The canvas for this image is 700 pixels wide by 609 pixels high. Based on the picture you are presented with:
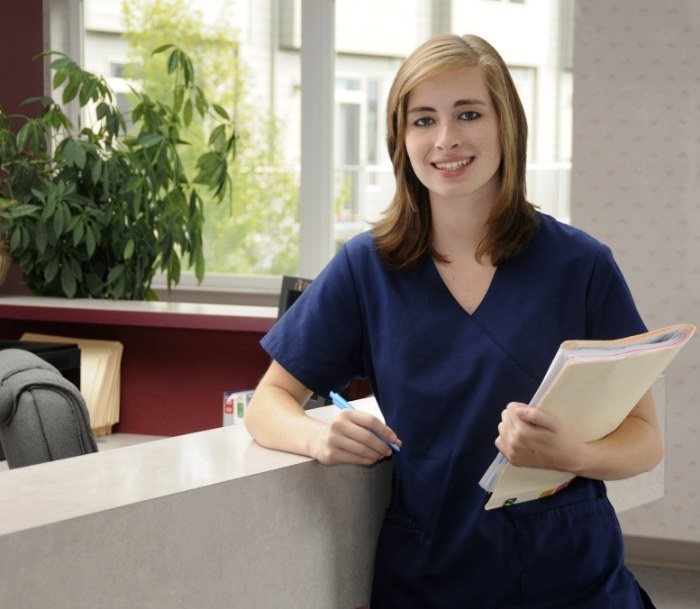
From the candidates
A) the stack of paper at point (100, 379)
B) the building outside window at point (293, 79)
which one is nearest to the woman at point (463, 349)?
the stack of paper at point (100, 379)

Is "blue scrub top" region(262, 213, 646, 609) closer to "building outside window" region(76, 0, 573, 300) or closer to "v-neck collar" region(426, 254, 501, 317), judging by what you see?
"v-neck collar" region(426, 254, 501, 317)

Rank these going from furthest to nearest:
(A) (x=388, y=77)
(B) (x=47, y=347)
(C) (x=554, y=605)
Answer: (A) (x=388, y=77)
(B) (x=47, y=347)
(C) (x=554, y=605)

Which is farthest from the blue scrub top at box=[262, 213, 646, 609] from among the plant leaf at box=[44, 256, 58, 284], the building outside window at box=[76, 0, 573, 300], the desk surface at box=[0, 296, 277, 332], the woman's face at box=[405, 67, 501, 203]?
the building outside window at box=[76, 0, 573, 300]

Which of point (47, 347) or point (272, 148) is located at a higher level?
point (272, 148)

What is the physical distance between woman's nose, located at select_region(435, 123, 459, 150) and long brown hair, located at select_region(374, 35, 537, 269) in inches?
2.7

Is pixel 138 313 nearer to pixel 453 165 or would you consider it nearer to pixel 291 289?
pixel 291 289

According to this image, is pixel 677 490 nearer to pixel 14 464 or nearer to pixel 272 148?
pixel 272 148

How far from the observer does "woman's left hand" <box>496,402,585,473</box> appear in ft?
3.88

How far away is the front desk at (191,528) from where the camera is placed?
104cm

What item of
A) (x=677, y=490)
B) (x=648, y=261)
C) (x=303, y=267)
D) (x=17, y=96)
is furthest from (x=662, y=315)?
(x=17, y=96)

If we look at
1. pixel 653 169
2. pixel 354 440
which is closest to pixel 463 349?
pixel 354 440

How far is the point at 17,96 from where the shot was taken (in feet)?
15.9

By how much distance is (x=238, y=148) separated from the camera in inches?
224

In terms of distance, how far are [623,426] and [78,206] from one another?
2.55 meters
